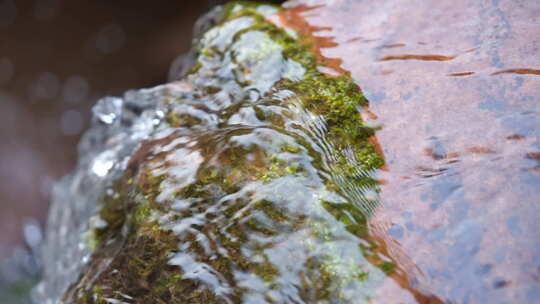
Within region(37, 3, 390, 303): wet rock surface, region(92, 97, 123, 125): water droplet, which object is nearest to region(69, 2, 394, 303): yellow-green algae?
region(37, 3, 390, 303): wet rock surface

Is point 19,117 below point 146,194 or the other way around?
below

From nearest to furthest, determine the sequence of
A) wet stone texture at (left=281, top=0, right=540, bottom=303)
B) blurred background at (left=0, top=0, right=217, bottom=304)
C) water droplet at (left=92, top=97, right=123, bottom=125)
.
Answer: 1. wet stone texture at (left=281, top=0, right=540, bottom=303)
2. water droplet at (left=92, top=97, right=123, bottom=125)
3. blurred background at (left=0, top=0, right=217, bottom=304)

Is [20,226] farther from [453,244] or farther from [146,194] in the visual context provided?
[453,244]

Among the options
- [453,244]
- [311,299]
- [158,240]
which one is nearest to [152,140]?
[158,240]

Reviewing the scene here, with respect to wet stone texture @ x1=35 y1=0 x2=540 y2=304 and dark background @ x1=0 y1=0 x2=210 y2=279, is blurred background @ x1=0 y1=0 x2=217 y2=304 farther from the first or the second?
wet stone texture @ x1=35 y1=0 x2=540 y2=304

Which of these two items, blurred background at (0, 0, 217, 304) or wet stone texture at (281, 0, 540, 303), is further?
blurred background at (0, 0, 217, 304)

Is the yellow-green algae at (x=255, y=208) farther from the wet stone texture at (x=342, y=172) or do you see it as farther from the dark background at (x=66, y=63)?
the dark background at (x=66, y=63)
